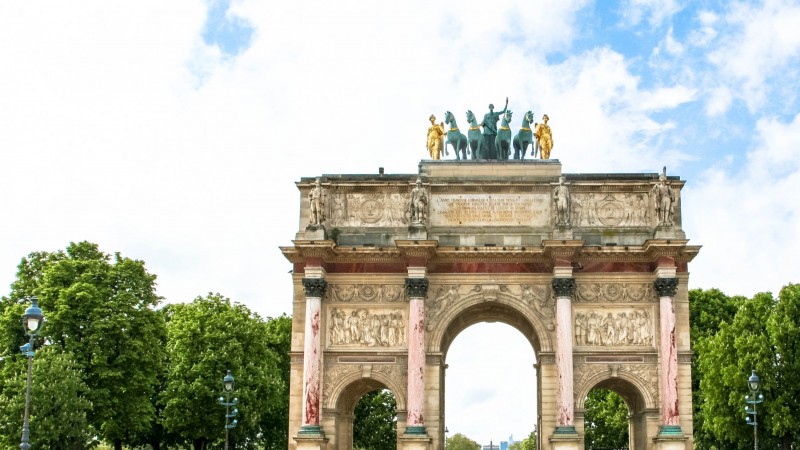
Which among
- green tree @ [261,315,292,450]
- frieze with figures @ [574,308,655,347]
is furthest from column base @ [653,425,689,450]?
green tree @ [261,315,292,450]

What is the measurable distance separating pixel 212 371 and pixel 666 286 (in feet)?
67.3

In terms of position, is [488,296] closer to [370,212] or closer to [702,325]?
[370,212]

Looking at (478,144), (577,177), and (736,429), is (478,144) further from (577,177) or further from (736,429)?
(736,429)

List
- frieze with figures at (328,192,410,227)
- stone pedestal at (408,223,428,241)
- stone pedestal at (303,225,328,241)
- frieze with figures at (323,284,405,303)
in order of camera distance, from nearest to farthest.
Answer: stone pedestal at (408,223,428,241) → stone pedestal at (303,225,328,241) → frieze with figures at (323,284,405,303) → frieze with figures at (328,192,410,227)

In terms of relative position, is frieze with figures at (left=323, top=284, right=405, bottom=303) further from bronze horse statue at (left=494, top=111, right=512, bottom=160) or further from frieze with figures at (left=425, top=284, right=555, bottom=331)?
bronze horse statue at (left=494, top=111, right=512, bottom=160)

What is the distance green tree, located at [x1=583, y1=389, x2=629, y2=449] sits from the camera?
5394 centimetres

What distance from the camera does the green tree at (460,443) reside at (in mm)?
121631

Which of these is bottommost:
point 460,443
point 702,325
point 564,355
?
point 460,443

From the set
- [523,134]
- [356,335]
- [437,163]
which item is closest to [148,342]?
[356,335]

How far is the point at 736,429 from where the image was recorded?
4228 cm

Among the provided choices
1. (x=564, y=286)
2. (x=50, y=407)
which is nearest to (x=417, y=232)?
(x=564, y=286)

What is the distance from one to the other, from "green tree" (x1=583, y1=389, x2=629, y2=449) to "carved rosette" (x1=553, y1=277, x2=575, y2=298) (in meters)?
21.6

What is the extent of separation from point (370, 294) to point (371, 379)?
9.39 feet

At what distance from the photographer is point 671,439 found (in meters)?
31.7
